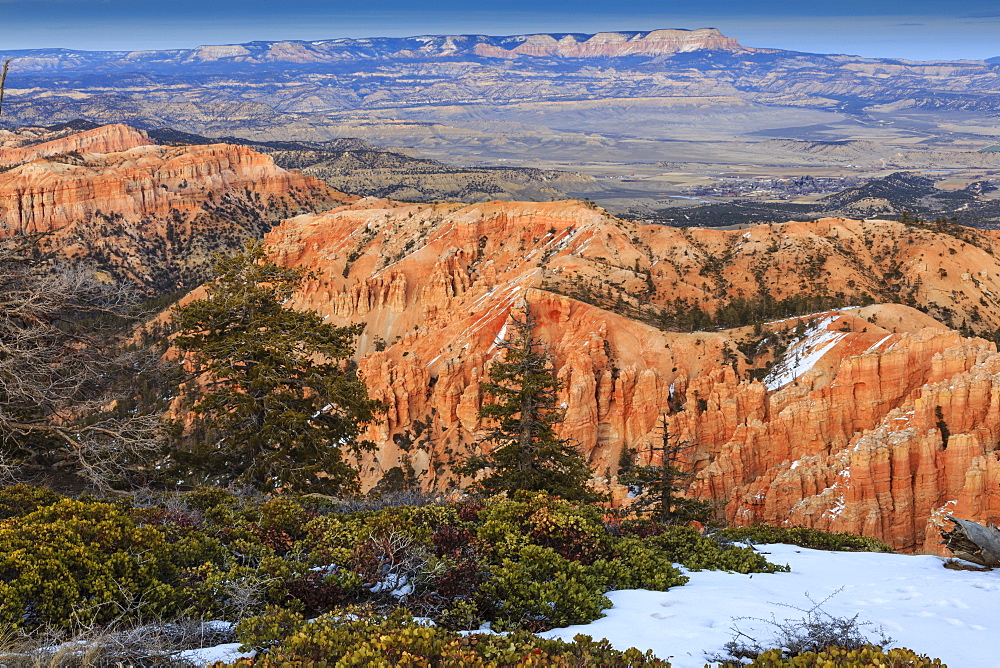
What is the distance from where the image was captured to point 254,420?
20391mm

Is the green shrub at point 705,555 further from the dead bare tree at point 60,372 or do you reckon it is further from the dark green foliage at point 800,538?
the dead bare tree at point 60,372

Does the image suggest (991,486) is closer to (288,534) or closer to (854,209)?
(288,534)

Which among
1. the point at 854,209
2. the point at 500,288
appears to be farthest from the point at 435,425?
the point at 854,209

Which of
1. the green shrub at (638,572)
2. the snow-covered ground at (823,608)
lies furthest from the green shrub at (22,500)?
the green shrub at (638,572)

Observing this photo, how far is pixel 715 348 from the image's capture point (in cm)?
4356

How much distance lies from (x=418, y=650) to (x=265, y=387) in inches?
580

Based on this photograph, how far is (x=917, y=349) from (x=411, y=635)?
1394 inches

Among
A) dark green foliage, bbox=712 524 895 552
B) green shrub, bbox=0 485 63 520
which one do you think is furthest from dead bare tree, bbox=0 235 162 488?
dark green foliage, bbox=712 524 895 552

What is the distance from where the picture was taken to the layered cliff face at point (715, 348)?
30031mm

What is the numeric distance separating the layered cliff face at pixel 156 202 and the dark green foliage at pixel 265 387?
349 ft

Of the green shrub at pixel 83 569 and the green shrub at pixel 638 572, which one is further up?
the green shrub at pixel 83 569

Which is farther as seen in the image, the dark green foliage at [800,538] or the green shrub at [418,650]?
the dark green foliage at [800,538]

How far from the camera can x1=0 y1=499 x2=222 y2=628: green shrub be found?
24.7 ft

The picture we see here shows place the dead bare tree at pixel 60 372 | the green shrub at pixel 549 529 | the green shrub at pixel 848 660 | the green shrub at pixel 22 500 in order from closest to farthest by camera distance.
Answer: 1. the green shrub at pixel 848 660
2. the green shrub at pixel 22 500
3. the green shrub at pixel 549 529
4. the dead bare tree at pixel 60 372
